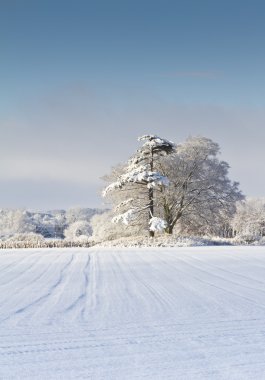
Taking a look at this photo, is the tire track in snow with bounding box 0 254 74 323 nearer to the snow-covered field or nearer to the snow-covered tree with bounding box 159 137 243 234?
the snow-covered field

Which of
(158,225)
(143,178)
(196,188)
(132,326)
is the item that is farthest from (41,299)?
(196,188)

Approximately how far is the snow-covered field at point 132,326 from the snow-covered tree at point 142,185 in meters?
13.5

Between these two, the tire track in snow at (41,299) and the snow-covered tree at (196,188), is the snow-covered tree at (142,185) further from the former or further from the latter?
the tire track in snow at (41,299)

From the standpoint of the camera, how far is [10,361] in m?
3.94

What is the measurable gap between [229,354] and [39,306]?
3346mm

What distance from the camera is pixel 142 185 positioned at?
2627 centimetres

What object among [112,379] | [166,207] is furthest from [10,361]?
[166,207]

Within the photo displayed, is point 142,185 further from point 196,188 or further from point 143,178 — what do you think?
point 196,188

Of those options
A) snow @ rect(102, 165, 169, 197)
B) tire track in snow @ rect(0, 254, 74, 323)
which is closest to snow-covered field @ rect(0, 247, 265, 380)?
tire track in snow @ rect(0, 254, 74, 323)

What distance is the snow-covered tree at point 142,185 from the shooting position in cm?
2358

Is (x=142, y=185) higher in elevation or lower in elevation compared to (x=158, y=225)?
higher

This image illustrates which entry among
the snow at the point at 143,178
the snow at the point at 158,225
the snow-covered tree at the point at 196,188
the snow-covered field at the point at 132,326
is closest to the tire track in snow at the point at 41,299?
the snow-covered field at the point at 132,326

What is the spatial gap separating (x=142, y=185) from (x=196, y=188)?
3.57 m

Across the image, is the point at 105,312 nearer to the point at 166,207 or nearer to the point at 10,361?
the point at 10,361
